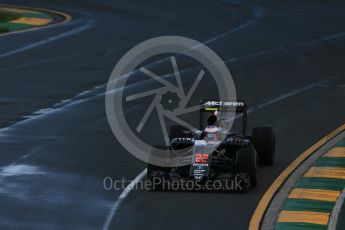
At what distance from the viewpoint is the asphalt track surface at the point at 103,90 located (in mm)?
15531

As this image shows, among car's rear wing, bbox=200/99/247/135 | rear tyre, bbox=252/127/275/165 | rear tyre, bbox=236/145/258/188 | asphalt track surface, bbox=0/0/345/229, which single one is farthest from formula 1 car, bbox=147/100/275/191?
car's rear wing, bbox=200/99/247/135

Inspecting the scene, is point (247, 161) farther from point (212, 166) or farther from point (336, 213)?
point (336, 213)

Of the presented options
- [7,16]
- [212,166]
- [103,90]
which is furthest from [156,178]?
[7,16]

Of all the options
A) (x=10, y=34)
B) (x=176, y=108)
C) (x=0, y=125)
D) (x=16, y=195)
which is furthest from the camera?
(x=10, y=34)

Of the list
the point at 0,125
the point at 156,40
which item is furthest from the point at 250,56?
the point at 0,125

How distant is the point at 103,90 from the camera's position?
2716 centimetres

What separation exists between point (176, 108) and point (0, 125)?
4.64m

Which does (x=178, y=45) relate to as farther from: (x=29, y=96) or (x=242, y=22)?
(x=29, y=96)

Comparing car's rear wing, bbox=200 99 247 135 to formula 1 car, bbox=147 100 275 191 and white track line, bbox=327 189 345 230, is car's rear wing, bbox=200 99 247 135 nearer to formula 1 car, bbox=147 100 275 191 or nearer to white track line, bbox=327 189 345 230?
formula 1 car, bbox=147 100 275 191

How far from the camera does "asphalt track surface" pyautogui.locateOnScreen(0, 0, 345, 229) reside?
51.0ft

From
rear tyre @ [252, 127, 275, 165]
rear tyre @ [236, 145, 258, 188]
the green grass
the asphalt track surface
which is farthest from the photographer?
the green grass

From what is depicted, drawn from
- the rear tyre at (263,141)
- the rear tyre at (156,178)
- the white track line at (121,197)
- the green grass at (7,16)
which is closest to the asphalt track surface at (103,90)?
the white track line at (121,197)

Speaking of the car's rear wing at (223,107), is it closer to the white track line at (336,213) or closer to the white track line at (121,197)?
the white track line at (121,197)

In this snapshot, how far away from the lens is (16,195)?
16.2m
